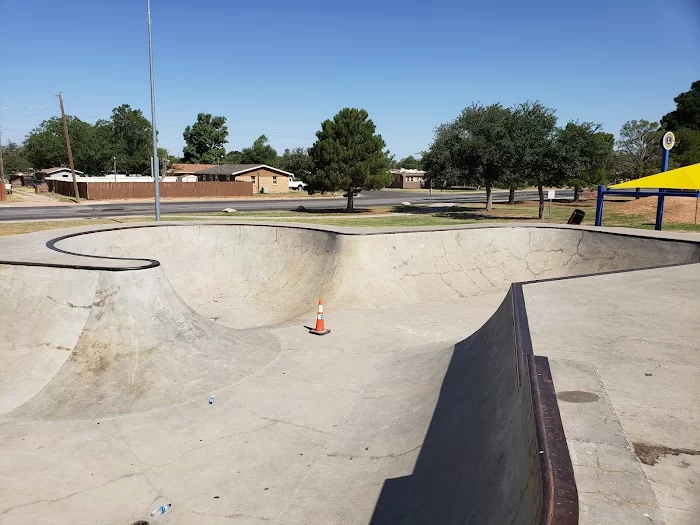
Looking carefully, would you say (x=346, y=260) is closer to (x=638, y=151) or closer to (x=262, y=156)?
(x=638, y=151)

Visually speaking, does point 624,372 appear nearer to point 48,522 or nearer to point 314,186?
point 48,522

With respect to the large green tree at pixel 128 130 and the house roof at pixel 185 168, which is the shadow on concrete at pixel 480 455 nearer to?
the house roof at pixel 185 168

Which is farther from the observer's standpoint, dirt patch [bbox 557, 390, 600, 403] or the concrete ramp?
the concrete ramp

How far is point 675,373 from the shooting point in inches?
178

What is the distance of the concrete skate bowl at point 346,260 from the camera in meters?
13.2

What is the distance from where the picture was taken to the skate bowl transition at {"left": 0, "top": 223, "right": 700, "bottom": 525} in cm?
458

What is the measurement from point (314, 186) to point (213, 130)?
65786 millimetres

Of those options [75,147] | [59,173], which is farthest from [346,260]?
[75,147]

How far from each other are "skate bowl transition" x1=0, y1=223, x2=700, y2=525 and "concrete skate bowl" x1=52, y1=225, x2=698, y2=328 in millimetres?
107

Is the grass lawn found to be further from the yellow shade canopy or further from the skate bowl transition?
the skate bowl transition

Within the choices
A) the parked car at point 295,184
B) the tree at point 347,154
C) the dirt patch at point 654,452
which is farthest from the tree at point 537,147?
the parked car at point 295,184

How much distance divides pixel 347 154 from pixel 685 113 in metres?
73.0

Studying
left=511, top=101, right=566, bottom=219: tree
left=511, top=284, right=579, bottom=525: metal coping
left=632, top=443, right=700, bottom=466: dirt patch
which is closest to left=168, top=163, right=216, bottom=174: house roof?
left=511, top=101, right=566, bottom=219: tree

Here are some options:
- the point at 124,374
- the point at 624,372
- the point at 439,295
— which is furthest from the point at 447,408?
the point at 439,295
